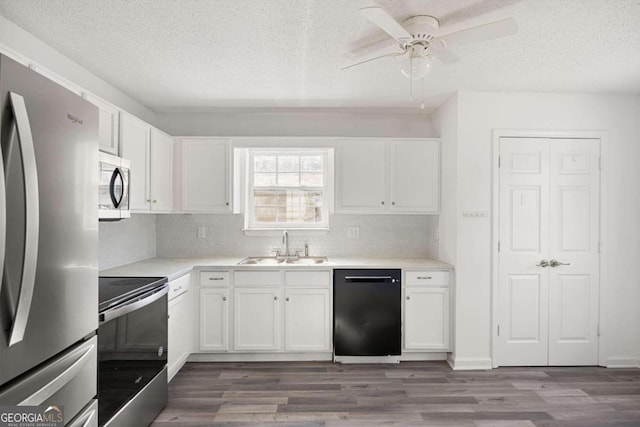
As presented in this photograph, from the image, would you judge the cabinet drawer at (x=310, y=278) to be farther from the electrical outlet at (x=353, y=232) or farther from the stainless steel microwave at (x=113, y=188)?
the stainless steel microwave at (x=113, y=188)

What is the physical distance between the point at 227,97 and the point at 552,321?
366cm

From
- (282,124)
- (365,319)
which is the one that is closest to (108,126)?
(282,124)

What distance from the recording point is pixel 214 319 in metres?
3.31

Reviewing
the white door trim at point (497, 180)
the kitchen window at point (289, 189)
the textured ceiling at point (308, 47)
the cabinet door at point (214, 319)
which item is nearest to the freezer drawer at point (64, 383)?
the cabinet door at point (214, 319)

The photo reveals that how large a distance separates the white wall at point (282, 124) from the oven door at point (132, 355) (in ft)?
6.65

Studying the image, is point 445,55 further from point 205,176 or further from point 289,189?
point 205,176

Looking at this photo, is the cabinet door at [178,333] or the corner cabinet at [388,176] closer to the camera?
the cabinet door at [178,333]

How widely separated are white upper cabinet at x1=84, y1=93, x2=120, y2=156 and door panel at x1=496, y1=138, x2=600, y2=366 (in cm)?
318

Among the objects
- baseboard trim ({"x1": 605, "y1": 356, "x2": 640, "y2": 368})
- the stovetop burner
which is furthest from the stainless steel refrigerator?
baseboard trim ({"x1": 605, "y1": 356, "x2": 640, "y2": 368})

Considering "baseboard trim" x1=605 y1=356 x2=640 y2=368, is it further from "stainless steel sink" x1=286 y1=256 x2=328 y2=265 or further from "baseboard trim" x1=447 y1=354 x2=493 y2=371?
"stainless steel sink" x1=286 y1=256 x2=328 y2=265

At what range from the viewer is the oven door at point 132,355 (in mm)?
1783

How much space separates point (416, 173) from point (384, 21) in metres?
2.10

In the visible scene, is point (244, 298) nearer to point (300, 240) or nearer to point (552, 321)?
point (300, 240)
